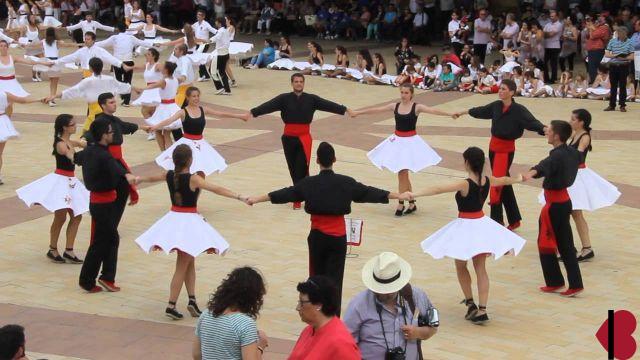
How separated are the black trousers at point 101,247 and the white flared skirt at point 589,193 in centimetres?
458

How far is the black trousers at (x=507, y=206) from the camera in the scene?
41.7ft

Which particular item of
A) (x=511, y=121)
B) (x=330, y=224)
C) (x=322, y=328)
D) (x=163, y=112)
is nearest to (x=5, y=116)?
(x=163, y=112)

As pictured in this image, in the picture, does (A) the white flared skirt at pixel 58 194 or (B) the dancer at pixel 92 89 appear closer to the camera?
(A) the white flared skirt at pixel 58 194

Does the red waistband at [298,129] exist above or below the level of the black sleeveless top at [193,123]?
below

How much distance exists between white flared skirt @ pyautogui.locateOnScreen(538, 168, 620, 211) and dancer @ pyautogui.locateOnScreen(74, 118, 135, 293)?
4577 millimetres

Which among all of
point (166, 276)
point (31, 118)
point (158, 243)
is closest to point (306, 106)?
point (166, 276)

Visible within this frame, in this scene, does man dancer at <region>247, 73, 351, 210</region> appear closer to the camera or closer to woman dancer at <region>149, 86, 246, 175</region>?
woman dancer at <region>149, 86, 246, 175</region>

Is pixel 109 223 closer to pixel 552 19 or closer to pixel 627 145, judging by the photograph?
pixel 627 145

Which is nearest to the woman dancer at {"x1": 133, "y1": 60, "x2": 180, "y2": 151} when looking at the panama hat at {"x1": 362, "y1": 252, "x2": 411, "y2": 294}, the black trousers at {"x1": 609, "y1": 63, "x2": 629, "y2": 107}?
the black trousers at {"x1": 609, "y1": 63, "x2": 629, "y2": 107}

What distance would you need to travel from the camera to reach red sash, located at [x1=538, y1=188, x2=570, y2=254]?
10.5 metres

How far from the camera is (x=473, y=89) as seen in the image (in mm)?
23359

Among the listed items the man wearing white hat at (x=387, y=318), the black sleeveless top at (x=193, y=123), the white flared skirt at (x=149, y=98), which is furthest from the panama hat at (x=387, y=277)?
the white flared skirt at (x=149, y=98)

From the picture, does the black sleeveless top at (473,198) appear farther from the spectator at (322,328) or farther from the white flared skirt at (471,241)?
the spectator at (322,328)

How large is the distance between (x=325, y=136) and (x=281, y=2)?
694 inches
